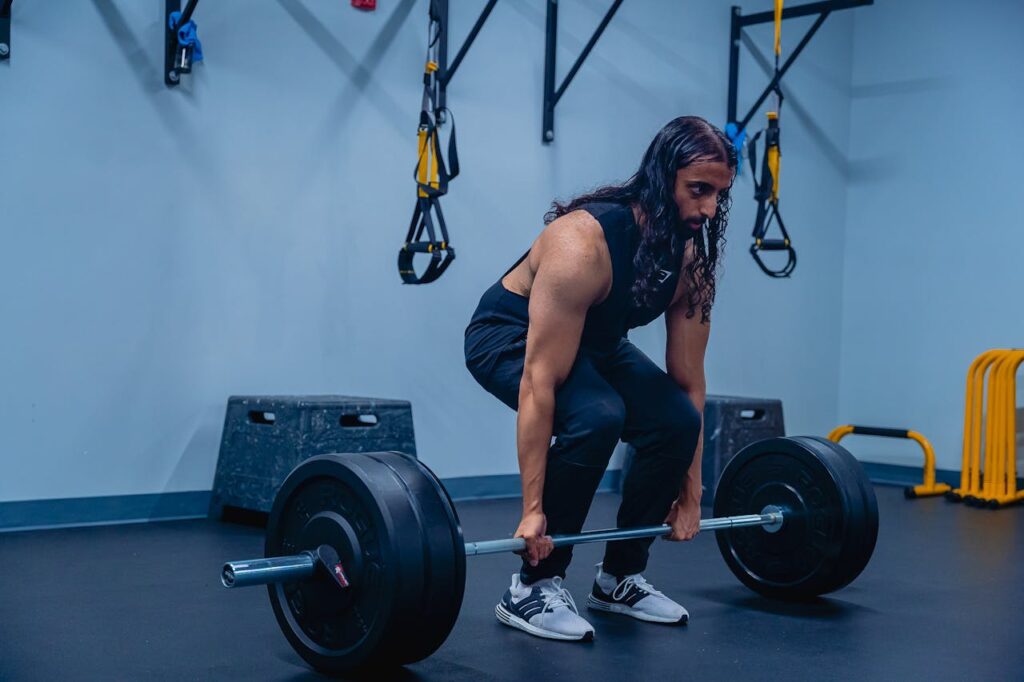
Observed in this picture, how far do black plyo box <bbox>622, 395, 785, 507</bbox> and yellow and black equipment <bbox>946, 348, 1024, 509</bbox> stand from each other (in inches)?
39.6

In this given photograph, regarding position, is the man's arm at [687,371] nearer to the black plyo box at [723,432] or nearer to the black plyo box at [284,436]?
the black plyo box at [284,436]

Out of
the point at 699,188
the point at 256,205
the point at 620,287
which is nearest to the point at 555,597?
the point at 620,287

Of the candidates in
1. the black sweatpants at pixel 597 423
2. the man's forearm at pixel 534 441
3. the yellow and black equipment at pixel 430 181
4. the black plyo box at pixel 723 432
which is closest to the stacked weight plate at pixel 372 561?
the man's forearm at pixel 534 441

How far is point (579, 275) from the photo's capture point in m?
2.17

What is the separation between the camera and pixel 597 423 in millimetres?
2209

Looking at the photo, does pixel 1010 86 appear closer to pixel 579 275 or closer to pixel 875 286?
pixel 875 286

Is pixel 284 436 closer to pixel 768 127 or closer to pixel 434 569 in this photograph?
pixel 434 569

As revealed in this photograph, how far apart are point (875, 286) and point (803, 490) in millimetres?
3425

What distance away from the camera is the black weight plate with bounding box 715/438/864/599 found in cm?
261

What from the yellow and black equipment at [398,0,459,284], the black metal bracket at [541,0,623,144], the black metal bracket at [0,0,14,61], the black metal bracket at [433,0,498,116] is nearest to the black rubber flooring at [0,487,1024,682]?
the yellow and black equipment at [398,0,459,284]

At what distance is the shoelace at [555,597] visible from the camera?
231 centimetres

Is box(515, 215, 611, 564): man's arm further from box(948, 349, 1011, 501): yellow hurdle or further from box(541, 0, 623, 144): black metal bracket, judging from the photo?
box(948, 349, 1011, 501): yellow hurdle

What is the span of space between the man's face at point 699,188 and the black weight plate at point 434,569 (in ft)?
2.58

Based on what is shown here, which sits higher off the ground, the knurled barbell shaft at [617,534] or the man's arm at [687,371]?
the man's arm at [687,371]
